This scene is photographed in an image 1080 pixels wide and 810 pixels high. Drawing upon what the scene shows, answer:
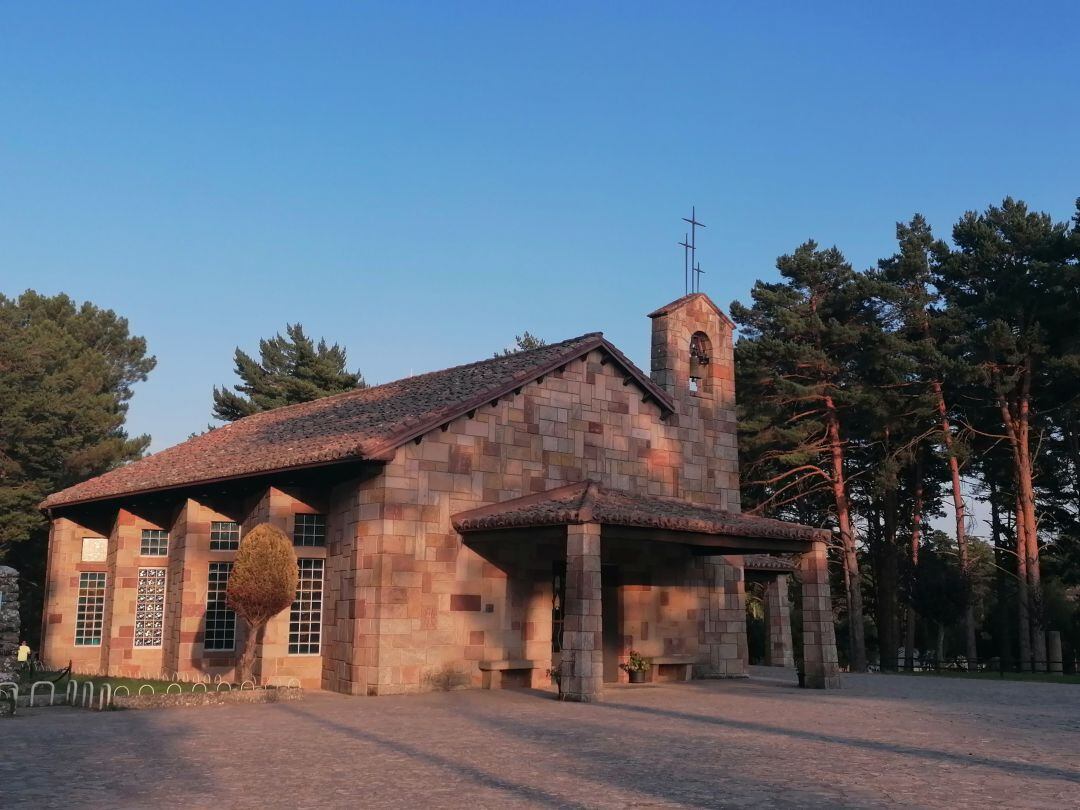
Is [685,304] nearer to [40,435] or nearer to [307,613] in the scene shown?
[307,613]

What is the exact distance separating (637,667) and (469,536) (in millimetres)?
5037

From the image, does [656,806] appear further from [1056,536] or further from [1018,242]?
[1056,536]

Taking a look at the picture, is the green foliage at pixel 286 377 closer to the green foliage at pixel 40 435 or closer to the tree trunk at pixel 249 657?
the green foliage at pixel 40 435

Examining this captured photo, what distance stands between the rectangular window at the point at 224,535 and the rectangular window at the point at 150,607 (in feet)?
9.70

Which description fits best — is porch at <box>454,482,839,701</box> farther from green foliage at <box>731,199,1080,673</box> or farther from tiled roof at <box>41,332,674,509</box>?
green foliage at <box>731,199,1080,673</box>

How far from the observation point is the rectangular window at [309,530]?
808 inches

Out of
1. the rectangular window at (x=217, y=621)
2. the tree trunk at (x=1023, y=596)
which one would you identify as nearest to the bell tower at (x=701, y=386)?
the rectangular window at (x=217, y=621)

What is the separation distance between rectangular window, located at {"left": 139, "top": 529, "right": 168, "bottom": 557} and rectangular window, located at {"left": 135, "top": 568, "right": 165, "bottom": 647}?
415 millimetres

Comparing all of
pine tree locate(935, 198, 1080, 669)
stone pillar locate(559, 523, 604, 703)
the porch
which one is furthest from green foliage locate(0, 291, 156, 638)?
pine tree locate(935, 198, 1080, 669)

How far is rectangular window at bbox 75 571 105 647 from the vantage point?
26.4 m

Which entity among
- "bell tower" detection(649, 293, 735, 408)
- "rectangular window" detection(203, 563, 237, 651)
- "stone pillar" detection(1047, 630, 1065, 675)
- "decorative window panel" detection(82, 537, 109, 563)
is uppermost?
"bell tower" detection(649, 293, 735, 408)

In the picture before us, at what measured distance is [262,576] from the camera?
18109mm

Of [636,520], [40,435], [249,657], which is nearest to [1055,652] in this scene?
[636,520]

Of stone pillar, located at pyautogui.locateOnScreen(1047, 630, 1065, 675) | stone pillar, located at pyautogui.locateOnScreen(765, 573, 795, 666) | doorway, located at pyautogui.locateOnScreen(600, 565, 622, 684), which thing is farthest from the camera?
stone pillar, located at pyautogui.locateOnScreen(765, 573, 795, 666)
